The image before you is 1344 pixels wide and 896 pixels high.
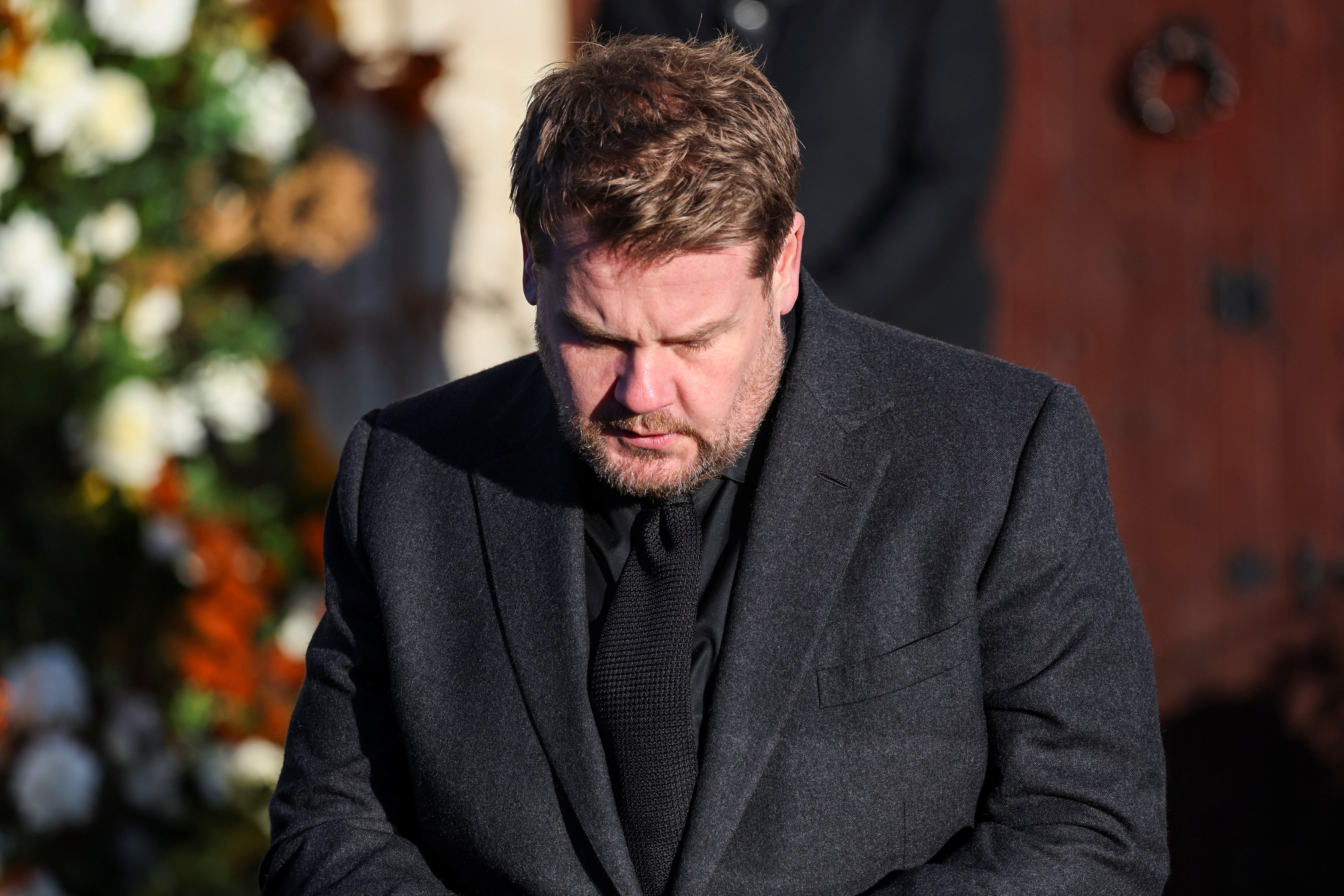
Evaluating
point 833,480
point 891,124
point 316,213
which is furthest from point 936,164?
point 316,213

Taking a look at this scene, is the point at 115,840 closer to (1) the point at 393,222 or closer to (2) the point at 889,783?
(1) the point at 393,222

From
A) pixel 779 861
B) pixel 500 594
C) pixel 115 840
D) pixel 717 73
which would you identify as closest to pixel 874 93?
pixel 717 73

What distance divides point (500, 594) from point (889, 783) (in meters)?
0.57

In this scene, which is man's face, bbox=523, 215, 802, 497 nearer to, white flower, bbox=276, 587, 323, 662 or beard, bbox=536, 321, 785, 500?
beard, bbox=536, 321, 785, 500

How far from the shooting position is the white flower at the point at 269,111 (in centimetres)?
367

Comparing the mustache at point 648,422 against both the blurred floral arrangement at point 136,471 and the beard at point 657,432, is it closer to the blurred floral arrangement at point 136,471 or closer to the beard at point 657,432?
the beard at point 657,432

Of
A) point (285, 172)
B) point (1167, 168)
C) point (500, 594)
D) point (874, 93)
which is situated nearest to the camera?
point (500, 594)

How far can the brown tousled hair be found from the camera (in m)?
1.69

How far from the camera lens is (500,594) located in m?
1.96

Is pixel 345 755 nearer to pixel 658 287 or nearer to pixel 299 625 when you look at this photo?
pixel 658 287

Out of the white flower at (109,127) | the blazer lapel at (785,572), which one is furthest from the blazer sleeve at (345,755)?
the white flower at (109,127)

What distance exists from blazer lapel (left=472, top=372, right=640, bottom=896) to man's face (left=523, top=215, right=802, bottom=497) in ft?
0.48

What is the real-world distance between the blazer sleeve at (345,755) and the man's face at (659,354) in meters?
0.44

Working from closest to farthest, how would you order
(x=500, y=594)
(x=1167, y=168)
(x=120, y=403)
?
1. (x=500, y=594)
2. (x=120, y=403)
3. (x=1167, y=168)
